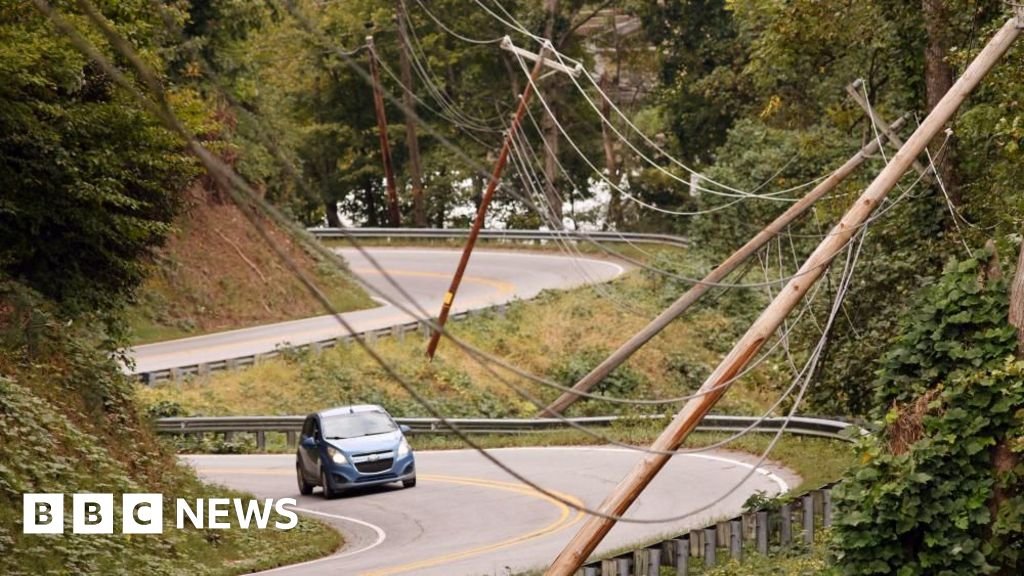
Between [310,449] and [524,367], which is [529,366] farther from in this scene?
[310,449]

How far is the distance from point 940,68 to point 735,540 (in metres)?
11.6

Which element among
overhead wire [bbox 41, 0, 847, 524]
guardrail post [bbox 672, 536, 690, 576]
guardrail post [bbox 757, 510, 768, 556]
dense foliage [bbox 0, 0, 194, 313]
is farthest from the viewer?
dense foliage [bbox 0, 0, 194, 313]

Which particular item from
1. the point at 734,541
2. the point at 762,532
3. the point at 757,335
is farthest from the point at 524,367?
the point at 757,335

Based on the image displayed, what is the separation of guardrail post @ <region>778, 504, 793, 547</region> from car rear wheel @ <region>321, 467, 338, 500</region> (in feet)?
30.9

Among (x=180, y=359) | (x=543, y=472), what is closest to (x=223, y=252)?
(x=180, y=359)

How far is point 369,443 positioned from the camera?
2764cm

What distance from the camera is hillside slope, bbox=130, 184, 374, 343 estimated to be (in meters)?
45.5

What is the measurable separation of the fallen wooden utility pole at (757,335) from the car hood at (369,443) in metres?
12.9

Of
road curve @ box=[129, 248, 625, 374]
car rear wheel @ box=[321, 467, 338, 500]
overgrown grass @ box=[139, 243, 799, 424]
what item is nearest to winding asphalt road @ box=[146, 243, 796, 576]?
car rear wheel @ box=[321, 467, 338, 500]

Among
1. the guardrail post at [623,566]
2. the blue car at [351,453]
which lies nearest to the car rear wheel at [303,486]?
the blue car at [351,453]

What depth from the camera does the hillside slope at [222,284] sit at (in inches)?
1791

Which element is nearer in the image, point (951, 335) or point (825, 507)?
point (951, 335)

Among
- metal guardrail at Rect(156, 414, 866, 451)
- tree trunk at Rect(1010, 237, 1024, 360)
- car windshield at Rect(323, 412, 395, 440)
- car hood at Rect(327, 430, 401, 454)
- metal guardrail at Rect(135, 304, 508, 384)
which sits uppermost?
tree trunk at Rect(1010, 237, 1024, 360)

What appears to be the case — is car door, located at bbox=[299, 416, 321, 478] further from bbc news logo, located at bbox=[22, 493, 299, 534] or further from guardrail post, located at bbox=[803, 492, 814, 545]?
guardrail post, located at bbox=[803, 492, 814, 545]
